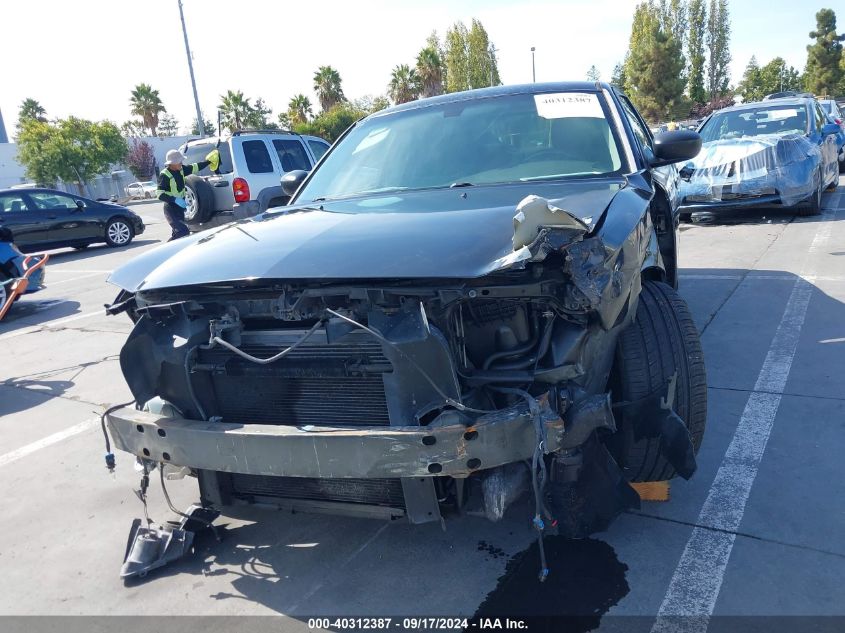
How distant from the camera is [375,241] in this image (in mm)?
2461

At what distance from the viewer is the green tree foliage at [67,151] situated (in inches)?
1687

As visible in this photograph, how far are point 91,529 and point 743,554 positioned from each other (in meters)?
2.94

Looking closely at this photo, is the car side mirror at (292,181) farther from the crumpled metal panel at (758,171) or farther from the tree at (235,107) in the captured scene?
the tree at (235,107)

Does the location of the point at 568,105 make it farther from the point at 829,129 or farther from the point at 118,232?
the point at 118,232

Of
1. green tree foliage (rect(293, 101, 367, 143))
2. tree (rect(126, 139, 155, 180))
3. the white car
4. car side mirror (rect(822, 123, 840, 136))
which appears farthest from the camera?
tree (rect(126, 139, 155, 180))

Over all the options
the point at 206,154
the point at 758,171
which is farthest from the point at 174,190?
the point at 758,171

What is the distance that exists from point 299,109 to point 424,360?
56767mm

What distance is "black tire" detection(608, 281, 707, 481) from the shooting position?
268 centimetres

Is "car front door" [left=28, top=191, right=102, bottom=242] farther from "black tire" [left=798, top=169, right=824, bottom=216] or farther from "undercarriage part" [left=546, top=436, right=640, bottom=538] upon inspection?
"undercarriage part" [left=546, top=436, right=640, bottom=538]

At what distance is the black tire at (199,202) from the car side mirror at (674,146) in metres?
8.24

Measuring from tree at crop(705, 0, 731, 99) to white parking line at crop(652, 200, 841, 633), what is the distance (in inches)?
2438

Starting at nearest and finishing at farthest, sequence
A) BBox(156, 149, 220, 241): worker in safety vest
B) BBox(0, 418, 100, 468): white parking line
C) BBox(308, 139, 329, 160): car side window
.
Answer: BBox(0, 418, 100, 468): white parking line
BBox(156, 149, 220, 241): worker in safety vest
BBox(308, 139, 329, 160): car side window

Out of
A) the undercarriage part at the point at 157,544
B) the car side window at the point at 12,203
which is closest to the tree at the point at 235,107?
the car side window at the point at 12,203

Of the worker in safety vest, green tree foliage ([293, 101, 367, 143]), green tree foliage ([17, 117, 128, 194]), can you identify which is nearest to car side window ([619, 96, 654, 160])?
the worker in safety vest
